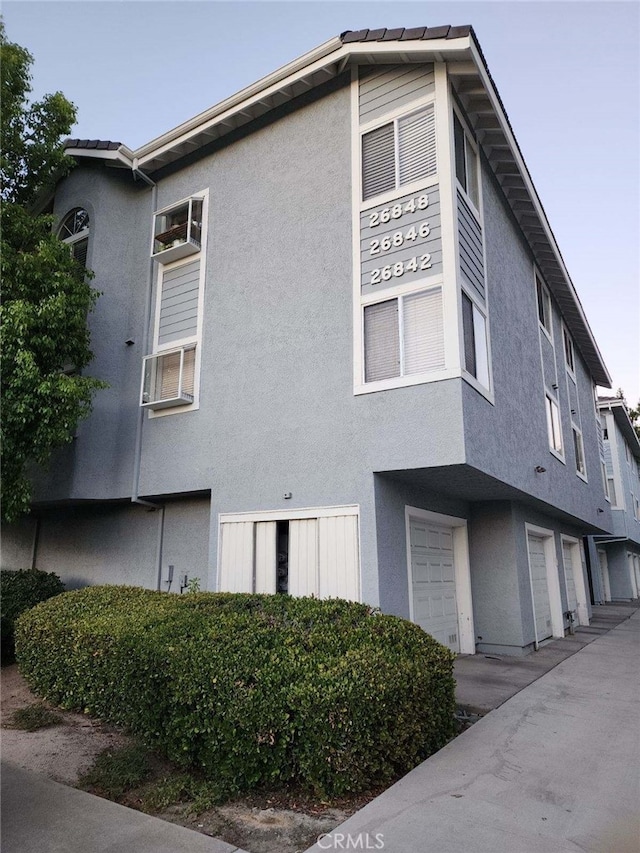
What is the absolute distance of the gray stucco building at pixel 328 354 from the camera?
8156 millimetres

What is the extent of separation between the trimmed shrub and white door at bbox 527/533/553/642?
936 cm

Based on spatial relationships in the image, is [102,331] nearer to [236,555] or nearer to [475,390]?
[236,555]

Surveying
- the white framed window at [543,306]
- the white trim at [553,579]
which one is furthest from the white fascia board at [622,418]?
the white trim at [553,579]

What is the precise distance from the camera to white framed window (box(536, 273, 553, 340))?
14.1 m

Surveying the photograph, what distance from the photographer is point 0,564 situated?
44.2ft


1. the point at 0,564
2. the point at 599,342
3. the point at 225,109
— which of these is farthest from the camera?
the point at 599,342

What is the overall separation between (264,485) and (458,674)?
4099 mm

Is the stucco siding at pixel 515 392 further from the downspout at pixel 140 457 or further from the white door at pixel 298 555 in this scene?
the downspout at pixel 140 457

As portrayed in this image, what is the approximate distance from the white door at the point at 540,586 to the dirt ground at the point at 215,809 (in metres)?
8.79

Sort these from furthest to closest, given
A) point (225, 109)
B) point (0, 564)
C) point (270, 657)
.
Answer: point (0, 564)
point (225, 109)
point (270, 657)

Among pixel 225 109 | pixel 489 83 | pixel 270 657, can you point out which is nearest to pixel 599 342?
pixel 489 83

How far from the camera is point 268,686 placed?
447 cm

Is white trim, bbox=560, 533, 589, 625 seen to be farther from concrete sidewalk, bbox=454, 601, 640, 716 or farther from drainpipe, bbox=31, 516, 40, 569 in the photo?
drainpipe, bbox=31, 516, 40, 569

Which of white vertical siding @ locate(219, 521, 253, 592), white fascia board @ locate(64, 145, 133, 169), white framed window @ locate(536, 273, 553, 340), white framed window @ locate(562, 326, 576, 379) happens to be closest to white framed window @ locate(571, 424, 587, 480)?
white framed window @ locate(562, 326, 576, 379)
